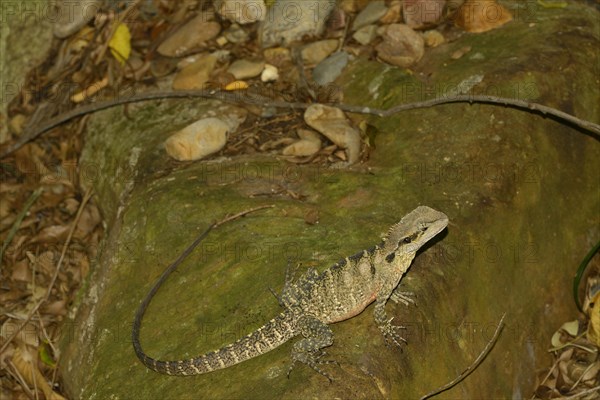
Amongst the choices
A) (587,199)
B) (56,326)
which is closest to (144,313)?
(56,326)

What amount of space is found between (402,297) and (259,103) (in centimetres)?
299

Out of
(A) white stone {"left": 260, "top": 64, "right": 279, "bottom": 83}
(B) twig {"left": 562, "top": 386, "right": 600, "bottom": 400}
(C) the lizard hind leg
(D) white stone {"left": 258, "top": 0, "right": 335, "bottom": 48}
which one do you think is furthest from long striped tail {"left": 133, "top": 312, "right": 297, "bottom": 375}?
(D) white stone {"left": 258, "top": 0, "right": 335, "bottom": 48}

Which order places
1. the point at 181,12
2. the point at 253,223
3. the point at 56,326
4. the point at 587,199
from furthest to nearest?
the point at 181,12 < the point at 56,326 < the point at 587,199 < the point at 253,223

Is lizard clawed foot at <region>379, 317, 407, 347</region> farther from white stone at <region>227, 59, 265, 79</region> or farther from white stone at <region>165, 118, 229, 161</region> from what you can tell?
white stone at <region>227, 59, 265, 79</region>

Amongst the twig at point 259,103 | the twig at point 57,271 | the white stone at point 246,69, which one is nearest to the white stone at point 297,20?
the white stone at point 246,69

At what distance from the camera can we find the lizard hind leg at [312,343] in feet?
13.6

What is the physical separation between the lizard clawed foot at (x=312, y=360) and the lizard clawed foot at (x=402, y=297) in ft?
2.18

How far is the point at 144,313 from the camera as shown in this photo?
5.15 meters

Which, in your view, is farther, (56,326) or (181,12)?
(181,12)

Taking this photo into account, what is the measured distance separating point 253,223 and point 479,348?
6.05 feet

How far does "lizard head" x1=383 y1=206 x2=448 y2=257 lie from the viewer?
4.61m

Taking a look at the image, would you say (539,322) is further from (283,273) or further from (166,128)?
(166,128)

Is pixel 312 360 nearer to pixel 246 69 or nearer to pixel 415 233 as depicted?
pixel 415 233

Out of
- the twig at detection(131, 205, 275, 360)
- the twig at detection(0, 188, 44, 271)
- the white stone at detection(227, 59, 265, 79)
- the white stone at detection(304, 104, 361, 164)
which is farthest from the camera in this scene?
the white stone at detection(227, 59, 265, 79)
